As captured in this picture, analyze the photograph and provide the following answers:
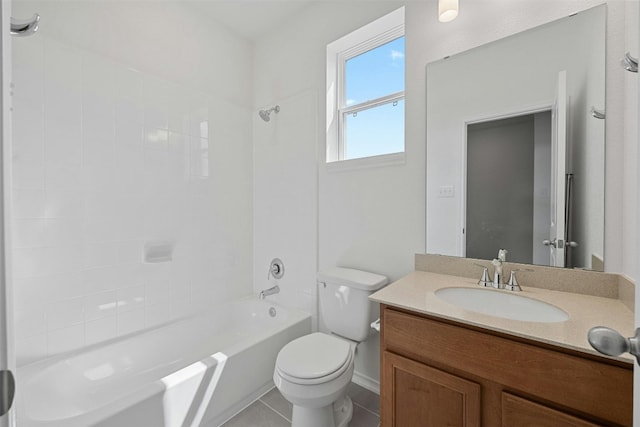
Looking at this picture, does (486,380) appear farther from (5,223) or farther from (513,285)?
(5,223)

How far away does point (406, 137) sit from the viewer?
167cm

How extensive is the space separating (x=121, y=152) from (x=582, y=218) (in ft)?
8.25

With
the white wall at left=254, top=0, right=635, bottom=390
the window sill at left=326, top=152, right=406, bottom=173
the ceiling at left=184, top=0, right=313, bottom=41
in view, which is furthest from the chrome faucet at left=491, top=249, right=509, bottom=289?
the ceiling at left=184, top=0, right=313, bottom=41

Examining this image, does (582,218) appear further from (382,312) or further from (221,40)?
(221,40)

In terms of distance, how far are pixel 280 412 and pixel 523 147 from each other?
76.8 inches

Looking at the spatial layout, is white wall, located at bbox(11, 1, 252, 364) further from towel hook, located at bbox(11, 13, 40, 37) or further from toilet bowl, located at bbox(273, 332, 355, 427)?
toilet bowl, located at bbox(273, 332, 355, 427)

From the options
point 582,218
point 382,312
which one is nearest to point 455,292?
point 382,312

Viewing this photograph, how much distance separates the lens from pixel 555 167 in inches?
49.0

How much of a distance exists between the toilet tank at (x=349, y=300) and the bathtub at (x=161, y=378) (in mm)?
398

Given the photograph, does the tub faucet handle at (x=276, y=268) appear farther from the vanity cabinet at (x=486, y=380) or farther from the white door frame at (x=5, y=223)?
the white door frame at (x=5, y=223)

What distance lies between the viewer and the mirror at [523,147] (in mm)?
1169

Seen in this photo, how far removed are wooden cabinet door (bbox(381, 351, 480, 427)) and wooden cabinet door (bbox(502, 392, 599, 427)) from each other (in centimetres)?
8

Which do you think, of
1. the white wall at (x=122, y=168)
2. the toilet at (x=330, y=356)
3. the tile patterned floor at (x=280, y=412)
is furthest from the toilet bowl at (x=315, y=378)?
the white wall at (x=122, y=168)

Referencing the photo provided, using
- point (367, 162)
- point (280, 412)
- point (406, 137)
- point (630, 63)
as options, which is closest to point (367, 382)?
point (280, 412)
